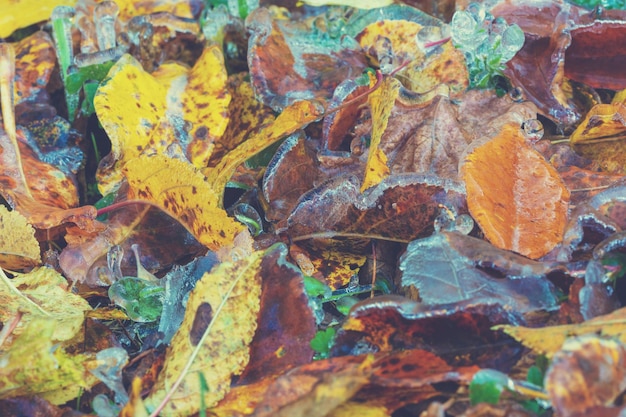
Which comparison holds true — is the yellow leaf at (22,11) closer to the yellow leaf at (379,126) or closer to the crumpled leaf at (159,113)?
the crumpled leaf at (159,113)

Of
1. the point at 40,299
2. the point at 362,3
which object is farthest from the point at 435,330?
the point at 362,3

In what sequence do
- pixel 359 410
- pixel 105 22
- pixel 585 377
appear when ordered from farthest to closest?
pixel 105 22 < pixel 359 410 < pixel 585 377

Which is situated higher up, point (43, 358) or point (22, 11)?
point (22, 11)

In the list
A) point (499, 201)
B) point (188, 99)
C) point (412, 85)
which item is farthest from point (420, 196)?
point (188, 99)

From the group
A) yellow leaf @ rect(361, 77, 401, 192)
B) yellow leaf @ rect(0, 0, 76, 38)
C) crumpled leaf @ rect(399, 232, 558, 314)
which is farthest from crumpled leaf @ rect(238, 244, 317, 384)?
yellow leaf @ rect(0, 0, 76, 38)

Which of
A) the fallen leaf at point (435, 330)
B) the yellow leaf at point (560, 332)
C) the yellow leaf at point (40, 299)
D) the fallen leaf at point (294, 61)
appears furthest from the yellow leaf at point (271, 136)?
the yellow leaf at point (560, 332)

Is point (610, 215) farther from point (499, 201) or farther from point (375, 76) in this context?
point (375, 76)

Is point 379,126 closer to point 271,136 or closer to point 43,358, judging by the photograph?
point 271,136
